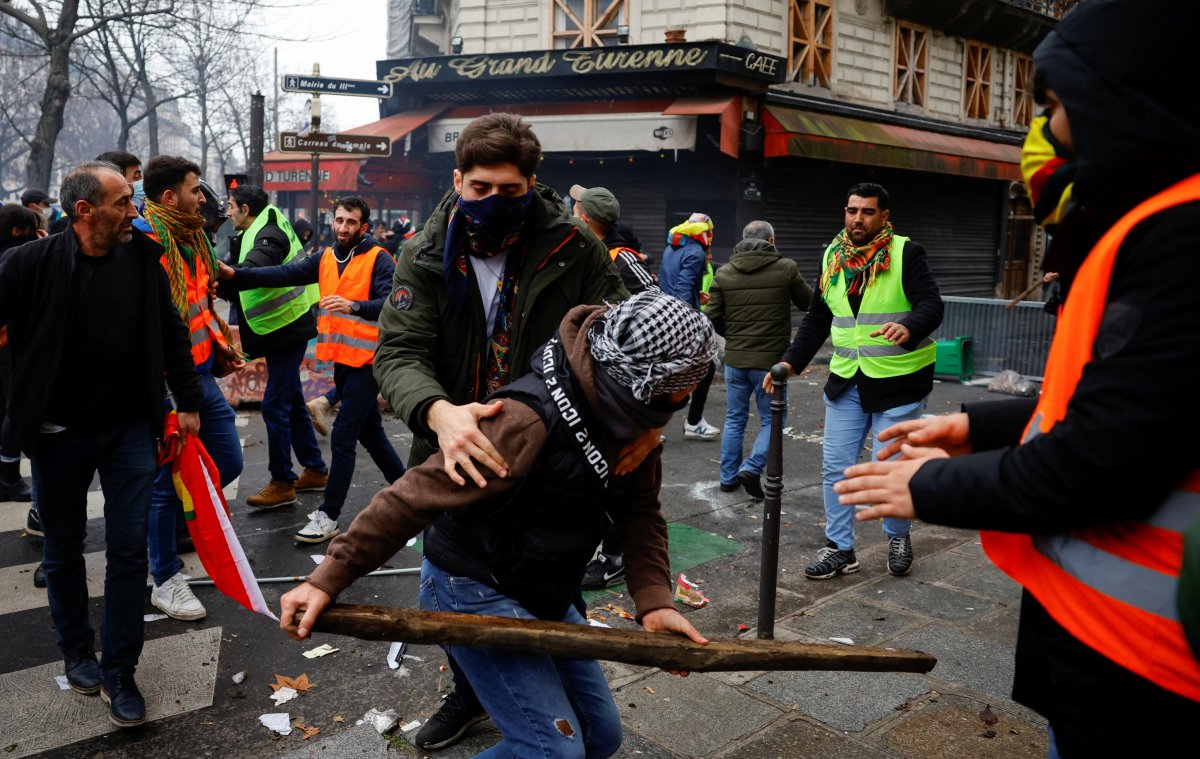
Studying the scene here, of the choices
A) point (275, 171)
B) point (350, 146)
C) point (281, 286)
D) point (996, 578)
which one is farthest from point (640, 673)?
point (275, 171)

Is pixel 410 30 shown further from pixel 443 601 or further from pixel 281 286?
pixel 443 601

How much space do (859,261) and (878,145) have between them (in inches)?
540

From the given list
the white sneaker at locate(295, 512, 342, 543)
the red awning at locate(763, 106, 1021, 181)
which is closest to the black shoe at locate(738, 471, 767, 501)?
the white sneaker at locate(295, 512, 342, 543)

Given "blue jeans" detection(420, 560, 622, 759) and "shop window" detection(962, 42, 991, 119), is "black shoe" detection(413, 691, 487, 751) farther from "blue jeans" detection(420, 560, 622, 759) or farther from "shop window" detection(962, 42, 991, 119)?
"shop window" detection(962, 42, 991, 119)

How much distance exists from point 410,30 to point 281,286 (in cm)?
2322

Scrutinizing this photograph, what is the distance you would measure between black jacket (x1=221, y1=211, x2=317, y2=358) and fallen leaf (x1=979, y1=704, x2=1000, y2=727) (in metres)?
4.75

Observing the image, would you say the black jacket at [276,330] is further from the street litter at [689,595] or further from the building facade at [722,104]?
the building facade at [722,104]

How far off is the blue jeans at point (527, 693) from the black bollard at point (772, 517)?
1.99 m

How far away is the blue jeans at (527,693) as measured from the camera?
7.66ft

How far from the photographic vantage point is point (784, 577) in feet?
17.7

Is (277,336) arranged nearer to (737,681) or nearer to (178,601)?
(178,601)

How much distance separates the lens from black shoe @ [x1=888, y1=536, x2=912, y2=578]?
17.6 ft

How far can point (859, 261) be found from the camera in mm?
5312

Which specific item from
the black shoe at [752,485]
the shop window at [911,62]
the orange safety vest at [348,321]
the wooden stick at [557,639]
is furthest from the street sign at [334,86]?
the shop window at [911,62]
